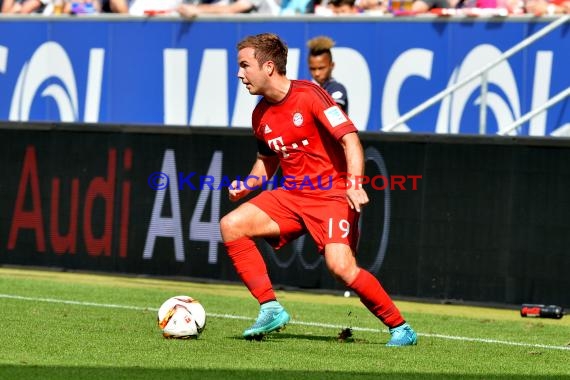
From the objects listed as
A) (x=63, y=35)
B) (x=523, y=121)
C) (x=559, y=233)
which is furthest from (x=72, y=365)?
(x=63, y=35)

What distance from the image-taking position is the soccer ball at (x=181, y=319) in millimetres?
9852

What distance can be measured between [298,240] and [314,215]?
492 centimetres

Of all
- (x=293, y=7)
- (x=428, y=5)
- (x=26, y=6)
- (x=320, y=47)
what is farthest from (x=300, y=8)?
(x=320, y=47)

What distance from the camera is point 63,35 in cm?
1975

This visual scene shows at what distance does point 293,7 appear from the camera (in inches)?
723

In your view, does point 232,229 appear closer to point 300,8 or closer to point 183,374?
point 183,374

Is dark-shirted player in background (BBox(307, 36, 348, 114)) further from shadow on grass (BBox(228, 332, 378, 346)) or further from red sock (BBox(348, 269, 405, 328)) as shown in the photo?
red sock (BBox(348, 269, 405, 328))

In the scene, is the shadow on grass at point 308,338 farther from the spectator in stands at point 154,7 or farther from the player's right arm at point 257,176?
the spectator in stands at point 154,7

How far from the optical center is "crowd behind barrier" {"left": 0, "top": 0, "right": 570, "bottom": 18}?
54.7 feet

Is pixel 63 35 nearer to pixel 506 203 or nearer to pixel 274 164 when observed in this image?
pixel 506 203

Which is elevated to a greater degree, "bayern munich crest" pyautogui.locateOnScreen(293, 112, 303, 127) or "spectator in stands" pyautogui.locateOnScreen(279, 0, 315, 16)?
"spectator in stands" pyautogui.locateOnScreen(279, 0, 315, 16)

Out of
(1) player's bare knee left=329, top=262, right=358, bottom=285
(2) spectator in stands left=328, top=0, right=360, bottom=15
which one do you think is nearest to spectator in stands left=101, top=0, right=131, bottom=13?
(2) spectator in stands left=328, top=0, right=360, bottom=15

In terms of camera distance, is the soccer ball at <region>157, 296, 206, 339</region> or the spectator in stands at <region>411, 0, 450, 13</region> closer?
the soccer ball at <region>157, 296, 206, 339</region>

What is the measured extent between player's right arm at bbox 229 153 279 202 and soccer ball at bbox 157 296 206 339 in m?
0.84
